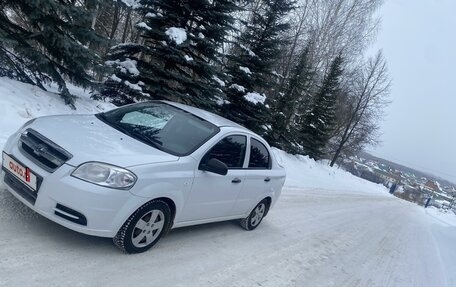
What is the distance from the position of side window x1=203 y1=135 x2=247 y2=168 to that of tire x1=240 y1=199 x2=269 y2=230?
1269mm

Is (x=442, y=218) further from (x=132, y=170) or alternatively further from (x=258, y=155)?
(x=132, y=170)

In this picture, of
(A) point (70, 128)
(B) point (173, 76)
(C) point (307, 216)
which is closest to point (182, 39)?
(B) point (173, 76)

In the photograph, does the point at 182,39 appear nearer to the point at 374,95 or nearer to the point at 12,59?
the point at 12,59

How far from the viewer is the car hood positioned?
158 inches

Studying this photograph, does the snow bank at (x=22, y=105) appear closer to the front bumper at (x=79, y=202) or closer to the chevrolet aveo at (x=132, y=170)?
the chevrolet aveo at (x=132, y=170)

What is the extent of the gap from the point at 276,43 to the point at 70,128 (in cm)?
1369

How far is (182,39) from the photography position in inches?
445

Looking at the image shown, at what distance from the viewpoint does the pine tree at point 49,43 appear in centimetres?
829

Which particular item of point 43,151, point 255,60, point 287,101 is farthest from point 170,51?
point 287,101

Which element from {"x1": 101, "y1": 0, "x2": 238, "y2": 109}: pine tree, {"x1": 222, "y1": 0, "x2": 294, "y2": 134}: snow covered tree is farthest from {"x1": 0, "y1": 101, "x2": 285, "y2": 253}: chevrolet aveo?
{"x1": 222, "y1": 0, "x2": 294, "y2": 134}: snow covered tree

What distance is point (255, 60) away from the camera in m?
16.9

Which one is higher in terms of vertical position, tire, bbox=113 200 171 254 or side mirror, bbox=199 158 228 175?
side mirror, bbox=199 158 228 175

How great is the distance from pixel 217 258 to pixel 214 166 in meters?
1.23

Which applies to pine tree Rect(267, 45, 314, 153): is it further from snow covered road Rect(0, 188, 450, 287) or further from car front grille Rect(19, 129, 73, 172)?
car front grille Rect(19, 129, 73, 172)
